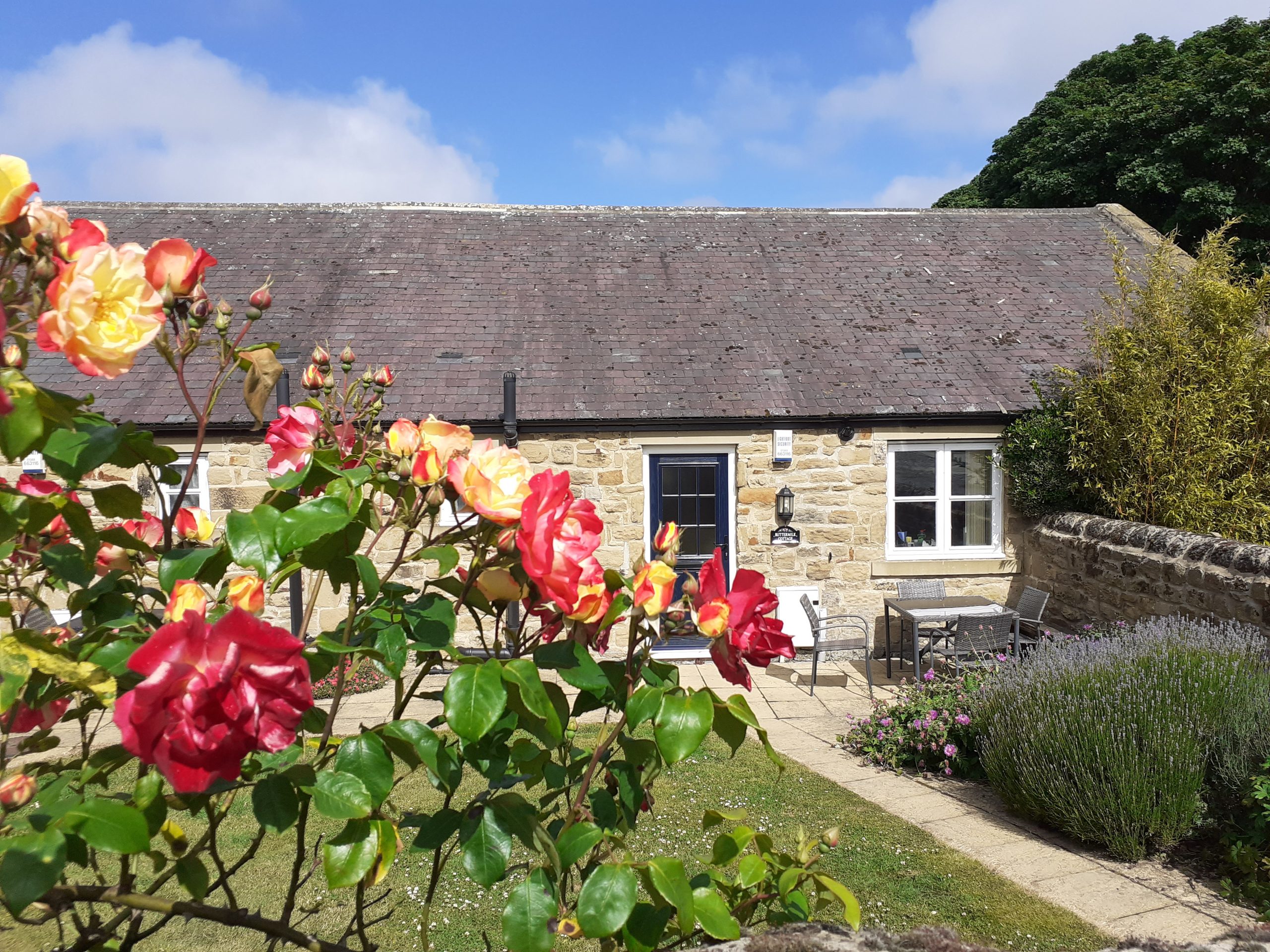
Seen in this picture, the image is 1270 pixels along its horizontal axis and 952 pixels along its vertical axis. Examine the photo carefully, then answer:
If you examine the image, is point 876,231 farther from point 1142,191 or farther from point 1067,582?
point 1142,191

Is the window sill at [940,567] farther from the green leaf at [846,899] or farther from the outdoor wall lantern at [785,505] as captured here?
the green leaf at [846,899]

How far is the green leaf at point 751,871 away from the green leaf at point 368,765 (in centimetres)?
71

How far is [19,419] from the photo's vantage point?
1.08m

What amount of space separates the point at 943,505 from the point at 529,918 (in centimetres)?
1001

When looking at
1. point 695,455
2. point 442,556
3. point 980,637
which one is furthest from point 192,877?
point 695,455

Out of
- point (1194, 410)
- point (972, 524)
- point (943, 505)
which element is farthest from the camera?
point (972, 524)

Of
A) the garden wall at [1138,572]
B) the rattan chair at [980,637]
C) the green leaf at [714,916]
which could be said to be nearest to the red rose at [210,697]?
the green leaf at [714,916]

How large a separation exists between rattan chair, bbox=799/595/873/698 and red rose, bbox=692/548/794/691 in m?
7.01

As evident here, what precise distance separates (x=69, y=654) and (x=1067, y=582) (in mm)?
9914

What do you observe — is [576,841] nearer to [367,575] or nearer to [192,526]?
[367,575]

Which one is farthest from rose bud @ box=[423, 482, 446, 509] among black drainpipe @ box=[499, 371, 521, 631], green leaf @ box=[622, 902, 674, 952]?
black drainpipe @ box=[499, 371, 521, 631]

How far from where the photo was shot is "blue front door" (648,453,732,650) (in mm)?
10086

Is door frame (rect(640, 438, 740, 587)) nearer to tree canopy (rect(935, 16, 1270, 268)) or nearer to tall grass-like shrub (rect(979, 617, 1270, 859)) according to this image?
tall grass-like shrub (rect(979, 617, 1270, 859))

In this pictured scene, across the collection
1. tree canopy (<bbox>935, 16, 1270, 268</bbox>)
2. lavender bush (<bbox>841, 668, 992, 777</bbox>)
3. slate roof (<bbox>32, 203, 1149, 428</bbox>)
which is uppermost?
tree canopy (<bbox>935, 16, 1270, 268</bbox>)
